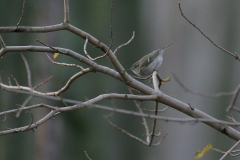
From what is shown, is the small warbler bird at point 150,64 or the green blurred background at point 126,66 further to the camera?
the green blurred background at point 126,66

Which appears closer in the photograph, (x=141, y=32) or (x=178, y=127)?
(x=178, y=127)

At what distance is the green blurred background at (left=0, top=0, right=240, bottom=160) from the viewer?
3.40m

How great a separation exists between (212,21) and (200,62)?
660 millimetres

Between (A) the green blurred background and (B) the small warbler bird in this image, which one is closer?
(B) the small warbler bird

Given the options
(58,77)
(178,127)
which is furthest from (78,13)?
(178,127)

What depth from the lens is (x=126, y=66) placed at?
4.20m

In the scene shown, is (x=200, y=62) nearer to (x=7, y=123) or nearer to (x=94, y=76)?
(x=94, y=76)

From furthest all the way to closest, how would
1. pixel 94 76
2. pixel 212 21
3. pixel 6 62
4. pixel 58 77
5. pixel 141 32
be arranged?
pixel 141 32 < pixel 94 76 < pixel 212 21 < pixel 58 77 < pixel 6 62

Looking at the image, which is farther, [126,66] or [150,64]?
[126,66]

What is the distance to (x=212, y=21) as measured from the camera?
380 cm

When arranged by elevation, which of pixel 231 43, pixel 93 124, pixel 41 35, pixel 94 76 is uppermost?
pixel 41 35

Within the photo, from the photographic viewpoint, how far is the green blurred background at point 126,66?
340cm

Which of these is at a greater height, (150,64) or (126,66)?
(150,64)

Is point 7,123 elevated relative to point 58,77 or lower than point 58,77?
lower
